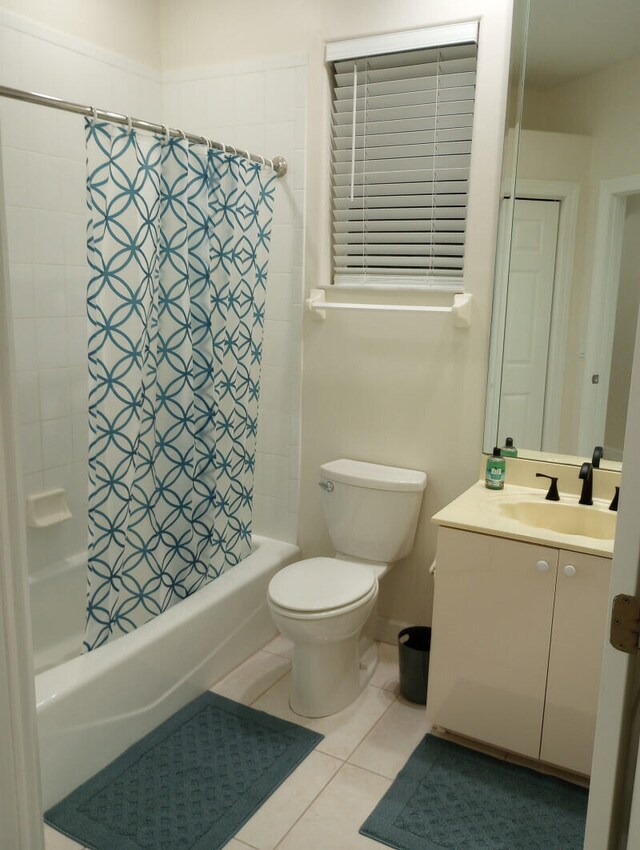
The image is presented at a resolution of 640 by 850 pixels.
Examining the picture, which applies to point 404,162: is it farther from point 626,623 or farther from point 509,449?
point 626,623

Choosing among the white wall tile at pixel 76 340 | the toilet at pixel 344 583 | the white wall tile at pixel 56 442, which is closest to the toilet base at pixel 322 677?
the toilet at pixel 344 583

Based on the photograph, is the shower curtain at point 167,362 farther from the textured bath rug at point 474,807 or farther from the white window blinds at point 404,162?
the textured bath rug at point 474,807

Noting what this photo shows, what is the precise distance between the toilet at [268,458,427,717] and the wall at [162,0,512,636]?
0.13 metres

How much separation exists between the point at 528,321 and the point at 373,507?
0.88 metres

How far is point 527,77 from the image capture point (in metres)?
2.38

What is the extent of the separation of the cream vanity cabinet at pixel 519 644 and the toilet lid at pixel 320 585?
1.03 feet

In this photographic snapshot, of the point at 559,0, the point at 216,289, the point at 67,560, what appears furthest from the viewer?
the point at 67,560

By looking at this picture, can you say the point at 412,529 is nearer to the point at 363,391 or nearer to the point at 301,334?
the point at 363,391

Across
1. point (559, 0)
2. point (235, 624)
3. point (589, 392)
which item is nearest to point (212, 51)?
point (559, 0)

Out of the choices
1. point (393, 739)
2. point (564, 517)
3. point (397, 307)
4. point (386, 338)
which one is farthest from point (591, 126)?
point (393, 739)

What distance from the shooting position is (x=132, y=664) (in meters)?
2.23

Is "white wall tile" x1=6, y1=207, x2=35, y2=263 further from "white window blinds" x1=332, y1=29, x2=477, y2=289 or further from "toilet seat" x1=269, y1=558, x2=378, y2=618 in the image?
"toilet seat" x1=269, y1=558, x2=378, y2=618

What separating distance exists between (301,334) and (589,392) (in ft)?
3.81

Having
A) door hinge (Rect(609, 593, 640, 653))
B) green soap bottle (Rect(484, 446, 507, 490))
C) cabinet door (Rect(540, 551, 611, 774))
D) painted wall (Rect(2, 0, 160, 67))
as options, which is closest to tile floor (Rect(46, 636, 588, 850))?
cabinet door (Rect(540, 551, 611, 774))
